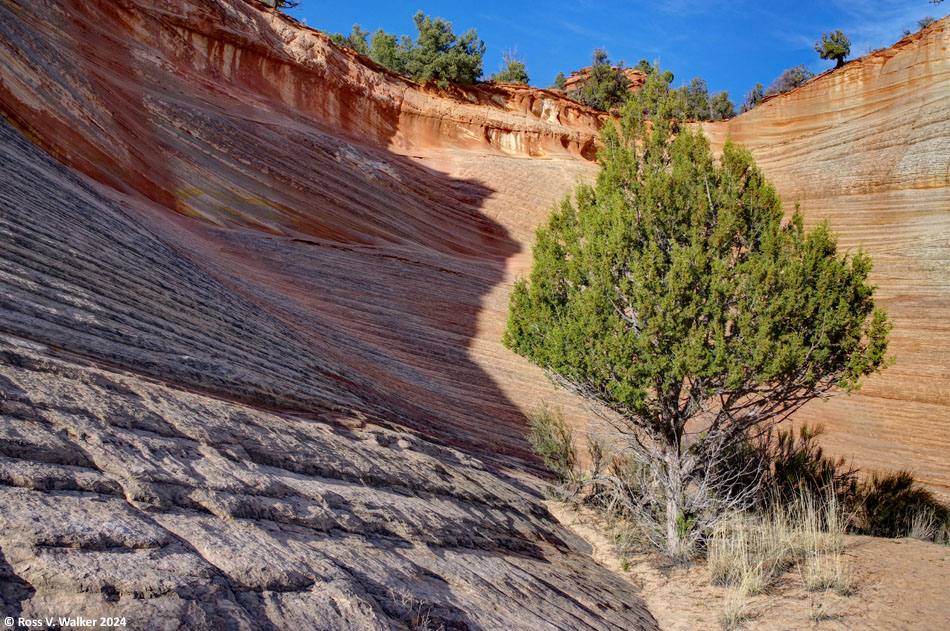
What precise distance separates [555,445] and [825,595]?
11.0 feet

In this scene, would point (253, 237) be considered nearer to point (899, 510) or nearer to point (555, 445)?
point (555, 445)

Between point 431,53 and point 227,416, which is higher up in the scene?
point 431,53

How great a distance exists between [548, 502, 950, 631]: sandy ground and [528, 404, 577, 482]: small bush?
1.06 metres

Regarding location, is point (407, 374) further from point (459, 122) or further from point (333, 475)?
point (459, 122)

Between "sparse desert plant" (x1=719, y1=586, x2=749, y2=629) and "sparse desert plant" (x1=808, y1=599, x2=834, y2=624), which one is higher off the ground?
"sparse desert plant" (x1=808, y1=599, x2=834, y2=624)

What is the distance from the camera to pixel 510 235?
26703mm

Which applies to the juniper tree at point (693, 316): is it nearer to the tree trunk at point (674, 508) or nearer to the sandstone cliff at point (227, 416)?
the tree trunk at point (674, 508)

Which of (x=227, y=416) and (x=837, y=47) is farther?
(x=837, y=47)

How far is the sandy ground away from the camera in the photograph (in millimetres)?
5129

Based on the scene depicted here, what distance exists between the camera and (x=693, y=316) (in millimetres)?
6652

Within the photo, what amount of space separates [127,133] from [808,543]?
16512 millimetres

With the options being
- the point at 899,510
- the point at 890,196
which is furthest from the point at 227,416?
the point at 890,196

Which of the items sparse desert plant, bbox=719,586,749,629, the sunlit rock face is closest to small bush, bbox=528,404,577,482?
sparse desert plant, bbox=719,586,749,629

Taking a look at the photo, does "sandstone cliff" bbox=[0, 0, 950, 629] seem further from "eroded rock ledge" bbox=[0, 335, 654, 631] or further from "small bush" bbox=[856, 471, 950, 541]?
"small bush" bbox=[856, 471, 950, 541]
